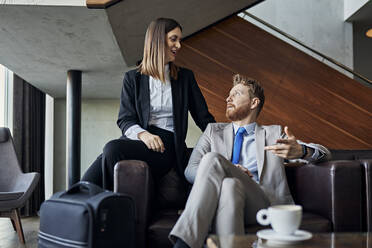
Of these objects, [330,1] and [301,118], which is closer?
[301,118]

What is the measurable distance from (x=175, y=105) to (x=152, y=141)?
320 millimetres

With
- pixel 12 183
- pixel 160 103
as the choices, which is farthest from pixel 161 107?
pixel 12 183

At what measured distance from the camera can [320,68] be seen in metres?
5.26

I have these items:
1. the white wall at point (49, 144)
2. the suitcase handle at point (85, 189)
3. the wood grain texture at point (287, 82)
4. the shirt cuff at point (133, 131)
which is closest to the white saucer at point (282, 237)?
the suitcase handle at point (85, 189)

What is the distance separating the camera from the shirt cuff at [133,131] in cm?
234

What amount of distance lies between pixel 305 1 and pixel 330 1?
1.66ft

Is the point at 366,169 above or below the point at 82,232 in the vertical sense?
above

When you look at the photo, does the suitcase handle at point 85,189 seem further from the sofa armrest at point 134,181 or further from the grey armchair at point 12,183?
the grey armchair at point 12,183

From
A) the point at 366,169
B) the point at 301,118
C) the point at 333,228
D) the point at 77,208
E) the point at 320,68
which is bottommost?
the point at 333,228

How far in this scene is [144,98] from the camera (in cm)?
249

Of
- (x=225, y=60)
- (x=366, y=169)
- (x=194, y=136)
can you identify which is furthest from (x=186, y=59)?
(x=366, y=169)

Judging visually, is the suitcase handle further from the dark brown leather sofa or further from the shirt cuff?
the shirt cuff

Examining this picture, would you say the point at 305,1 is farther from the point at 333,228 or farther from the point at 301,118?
the point at 333,228

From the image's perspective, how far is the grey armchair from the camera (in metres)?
3.92
